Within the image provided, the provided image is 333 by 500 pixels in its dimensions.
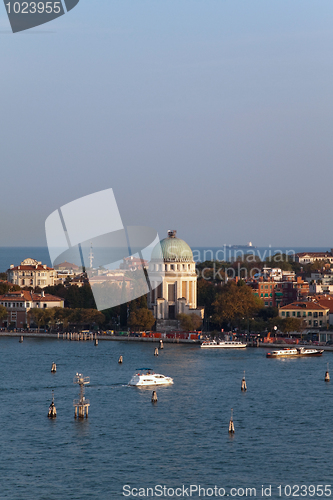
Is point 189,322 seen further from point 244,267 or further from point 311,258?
point 311,258

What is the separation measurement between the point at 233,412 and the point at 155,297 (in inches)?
1289

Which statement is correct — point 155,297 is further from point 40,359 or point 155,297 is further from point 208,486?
point 208,486

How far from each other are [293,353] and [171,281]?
1670 centimetres

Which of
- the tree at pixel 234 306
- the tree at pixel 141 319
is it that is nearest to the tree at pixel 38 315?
the tree at pixel 141 319

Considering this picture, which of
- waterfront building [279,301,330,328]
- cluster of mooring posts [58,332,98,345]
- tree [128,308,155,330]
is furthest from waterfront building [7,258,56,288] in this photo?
waterfront building [279,301,330,328]

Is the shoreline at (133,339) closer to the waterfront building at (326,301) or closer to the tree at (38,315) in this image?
the tree at (38,315)

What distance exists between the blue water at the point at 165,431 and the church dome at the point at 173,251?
19841 mm

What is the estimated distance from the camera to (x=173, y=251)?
215 ft

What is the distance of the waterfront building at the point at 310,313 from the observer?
5900 cm

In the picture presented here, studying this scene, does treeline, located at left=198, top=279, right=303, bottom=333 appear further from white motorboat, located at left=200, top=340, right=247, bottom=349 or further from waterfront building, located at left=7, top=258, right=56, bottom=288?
waterfront building, located at left=7, top=258, right=56, bottom=288

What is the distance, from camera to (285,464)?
25.5 metres

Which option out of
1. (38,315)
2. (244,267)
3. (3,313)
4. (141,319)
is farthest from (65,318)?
(244,267)

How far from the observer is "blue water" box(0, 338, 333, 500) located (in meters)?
24.1

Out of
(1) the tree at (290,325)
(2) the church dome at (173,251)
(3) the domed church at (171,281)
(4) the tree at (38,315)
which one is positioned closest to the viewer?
(1) the tree at (290,325)
